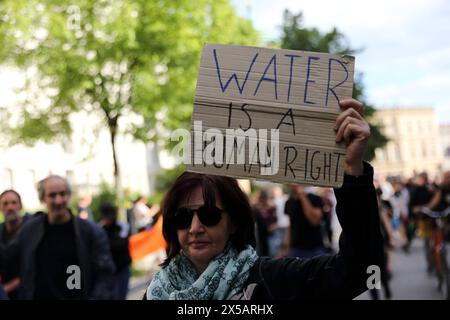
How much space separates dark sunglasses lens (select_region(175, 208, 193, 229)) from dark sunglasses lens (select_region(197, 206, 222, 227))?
40 millimetres


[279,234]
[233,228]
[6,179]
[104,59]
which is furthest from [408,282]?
[6,179]

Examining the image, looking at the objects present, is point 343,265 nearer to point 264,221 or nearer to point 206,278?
point 206,278

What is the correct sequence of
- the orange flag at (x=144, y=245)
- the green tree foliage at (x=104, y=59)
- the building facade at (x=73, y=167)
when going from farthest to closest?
1. the building facade at (x=73, y=167)
2. the green tree foliage at (x=104, y=59)
3. the orange flag at (x=144, y=245)

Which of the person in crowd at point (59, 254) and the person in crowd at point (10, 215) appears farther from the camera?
the person in crowd at point (10, 215)

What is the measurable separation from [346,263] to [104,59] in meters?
16.8

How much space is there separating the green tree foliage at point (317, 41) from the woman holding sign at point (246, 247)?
145ft

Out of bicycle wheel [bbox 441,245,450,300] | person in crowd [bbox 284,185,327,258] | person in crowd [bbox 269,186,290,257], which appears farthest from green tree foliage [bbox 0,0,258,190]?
bicycle wheel [bbox 441,245,450,300]

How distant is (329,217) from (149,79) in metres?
6.27

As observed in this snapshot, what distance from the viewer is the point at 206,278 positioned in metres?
2.75

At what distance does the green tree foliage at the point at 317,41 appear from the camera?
4716cm

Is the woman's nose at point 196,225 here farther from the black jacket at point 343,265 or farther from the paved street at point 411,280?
the paved street at point 411,280

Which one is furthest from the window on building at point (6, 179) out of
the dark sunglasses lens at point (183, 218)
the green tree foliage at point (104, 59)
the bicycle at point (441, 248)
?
the dark sunglasses lens at point (183, 218)

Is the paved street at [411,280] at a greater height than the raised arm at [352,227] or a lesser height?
lesser

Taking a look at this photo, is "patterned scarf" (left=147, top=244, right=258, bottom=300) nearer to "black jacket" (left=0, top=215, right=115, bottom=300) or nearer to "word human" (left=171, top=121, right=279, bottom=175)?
"word human" (left=171, top=121, right=279, bottom=175)
